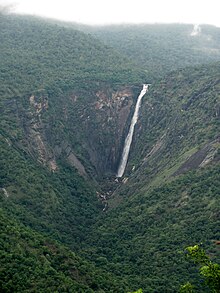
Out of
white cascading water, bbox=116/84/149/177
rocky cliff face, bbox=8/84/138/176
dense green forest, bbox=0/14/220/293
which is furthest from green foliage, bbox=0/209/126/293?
white cascading water, bbox=116/84/149/177

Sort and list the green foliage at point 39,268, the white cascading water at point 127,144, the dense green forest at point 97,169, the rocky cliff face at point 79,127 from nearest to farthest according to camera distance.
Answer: the green foliage at point 39,268, the dense green forest at point 97,169, the rocky cliff face at point 79,127, the white cascading water at point 127,144

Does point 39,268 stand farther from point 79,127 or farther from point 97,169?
point 79,127

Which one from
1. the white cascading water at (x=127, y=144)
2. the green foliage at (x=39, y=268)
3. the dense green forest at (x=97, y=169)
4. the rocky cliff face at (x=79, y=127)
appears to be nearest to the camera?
the green foliage at (x=39, y=268)

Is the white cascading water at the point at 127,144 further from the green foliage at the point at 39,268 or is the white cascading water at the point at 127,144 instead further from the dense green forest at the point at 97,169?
the green foliage at the point at 39,268

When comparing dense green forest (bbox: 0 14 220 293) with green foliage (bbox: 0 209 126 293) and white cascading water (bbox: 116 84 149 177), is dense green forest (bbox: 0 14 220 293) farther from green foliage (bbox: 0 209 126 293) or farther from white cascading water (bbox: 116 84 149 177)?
white cascading water (bbox: 116 84 149 177)

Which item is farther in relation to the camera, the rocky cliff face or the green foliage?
the rocky cliff face

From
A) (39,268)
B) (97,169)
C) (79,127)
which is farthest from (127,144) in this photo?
(39,268)

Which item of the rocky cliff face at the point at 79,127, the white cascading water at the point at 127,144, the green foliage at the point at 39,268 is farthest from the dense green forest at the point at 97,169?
the white cascading water at the point at 127,144

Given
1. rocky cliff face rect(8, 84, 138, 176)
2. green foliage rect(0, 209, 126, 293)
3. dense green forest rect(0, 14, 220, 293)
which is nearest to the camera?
green foliage rect(0, 209, 126, 293)
